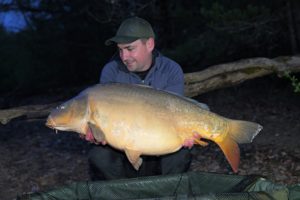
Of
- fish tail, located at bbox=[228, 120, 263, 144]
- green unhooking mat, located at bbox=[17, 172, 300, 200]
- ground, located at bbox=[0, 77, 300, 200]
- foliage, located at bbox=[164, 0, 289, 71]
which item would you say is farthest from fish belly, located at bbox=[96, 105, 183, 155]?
foliage, located at bbox=[164, 0, 289, 71]

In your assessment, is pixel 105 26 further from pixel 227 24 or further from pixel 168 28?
pixel 227 24

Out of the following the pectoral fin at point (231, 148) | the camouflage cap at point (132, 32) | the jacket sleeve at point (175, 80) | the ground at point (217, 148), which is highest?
the camouflage cap at point (132, 32)

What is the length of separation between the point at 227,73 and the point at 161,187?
189 cm

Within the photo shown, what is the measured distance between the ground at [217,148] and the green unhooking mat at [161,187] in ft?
3.51

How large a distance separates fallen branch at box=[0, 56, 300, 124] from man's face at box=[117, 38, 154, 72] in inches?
43.5

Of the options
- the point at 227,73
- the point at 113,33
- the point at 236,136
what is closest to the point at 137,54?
the point at 236,136

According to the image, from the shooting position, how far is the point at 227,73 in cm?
414

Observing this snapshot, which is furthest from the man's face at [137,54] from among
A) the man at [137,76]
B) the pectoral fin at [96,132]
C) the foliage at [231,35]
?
the foliage at [231,35]

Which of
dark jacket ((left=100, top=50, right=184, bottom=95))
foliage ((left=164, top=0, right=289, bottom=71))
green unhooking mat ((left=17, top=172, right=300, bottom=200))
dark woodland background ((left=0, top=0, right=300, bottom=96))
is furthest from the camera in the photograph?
dark woodland background ((left=0, top=0, right=300, bottom=96))

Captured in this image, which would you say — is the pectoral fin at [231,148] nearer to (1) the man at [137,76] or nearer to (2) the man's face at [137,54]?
(1) the man at [137,76]

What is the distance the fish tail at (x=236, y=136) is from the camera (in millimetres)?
2451

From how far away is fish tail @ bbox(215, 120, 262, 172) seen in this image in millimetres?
2451

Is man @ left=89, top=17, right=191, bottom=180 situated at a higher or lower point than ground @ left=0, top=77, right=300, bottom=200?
higher

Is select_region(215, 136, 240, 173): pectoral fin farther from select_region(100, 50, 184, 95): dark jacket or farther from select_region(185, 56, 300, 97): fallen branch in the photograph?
select_region(185, 56, 300, 97): fallen branch
